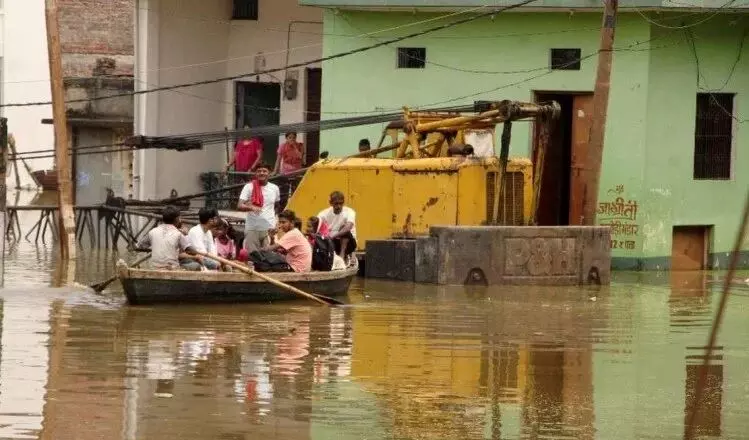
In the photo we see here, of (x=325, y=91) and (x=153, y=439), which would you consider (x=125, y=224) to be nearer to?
(x=325, y=91)

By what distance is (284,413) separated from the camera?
14055 mm

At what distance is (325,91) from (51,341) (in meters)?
15.4

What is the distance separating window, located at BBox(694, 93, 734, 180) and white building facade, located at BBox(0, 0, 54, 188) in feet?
65.8

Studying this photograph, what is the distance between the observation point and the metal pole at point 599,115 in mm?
26703

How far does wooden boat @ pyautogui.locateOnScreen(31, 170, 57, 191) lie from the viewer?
4506cm

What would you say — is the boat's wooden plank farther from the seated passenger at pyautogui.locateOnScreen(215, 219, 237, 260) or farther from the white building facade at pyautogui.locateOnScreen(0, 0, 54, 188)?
the white building facade at pyautogui.locateOnScreen(0, 0, 54, 188)

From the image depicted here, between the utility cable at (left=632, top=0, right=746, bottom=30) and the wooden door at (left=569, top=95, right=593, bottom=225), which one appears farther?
the wooden door at (left=569, top=95, right=593, bottom=225)

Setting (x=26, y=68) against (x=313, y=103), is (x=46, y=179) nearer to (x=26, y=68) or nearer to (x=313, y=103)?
(x=26, y=68)

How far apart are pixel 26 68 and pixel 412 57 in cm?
1666

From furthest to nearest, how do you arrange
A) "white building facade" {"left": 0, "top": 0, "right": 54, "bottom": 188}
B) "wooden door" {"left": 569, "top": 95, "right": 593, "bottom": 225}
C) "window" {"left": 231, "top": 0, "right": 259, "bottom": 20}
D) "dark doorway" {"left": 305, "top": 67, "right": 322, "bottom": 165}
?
"white building facade" {"left": 0, "top": 0, "right": 54, "bottom": 188} → "window" {"left": 231, "top": 0, "right": 259, "bottom": 20} → "dark doorway" {"left": 305, "top": 67, "right": 322, "bottom": 165} → "wooden door" {"left": 569, "top": 95, "right": 593, "bottom": 225}

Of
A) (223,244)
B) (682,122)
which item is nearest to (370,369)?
(223,244)

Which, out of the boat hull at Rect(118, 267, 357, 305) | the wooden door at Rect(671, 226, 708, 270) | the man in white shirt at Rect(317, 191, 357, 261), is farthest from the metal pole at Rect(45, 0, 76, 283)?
the wooden door at Rect(671, 226, 708, 270)

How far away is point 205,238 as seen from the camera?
21.7 m

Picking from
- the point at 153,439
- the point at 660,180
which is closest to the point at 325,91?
the point at 660,180
